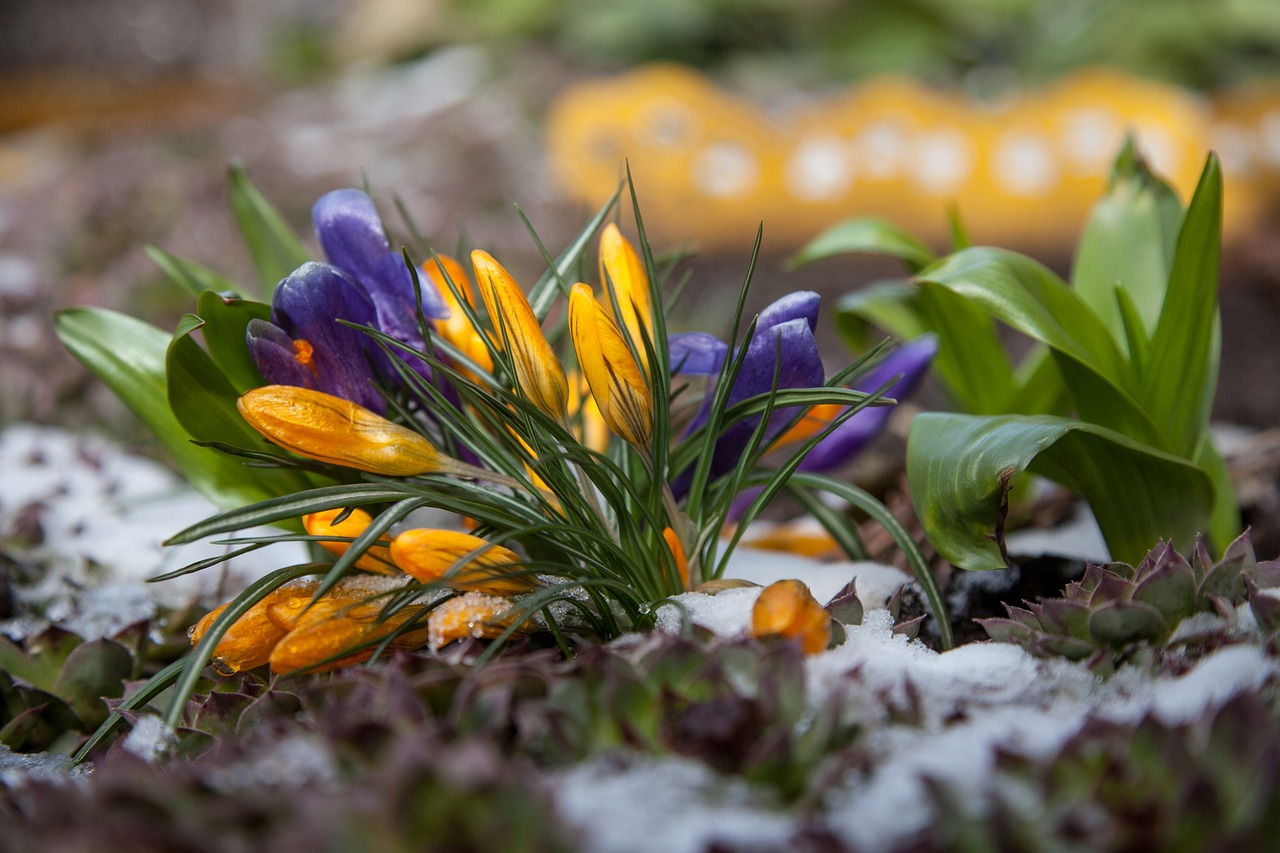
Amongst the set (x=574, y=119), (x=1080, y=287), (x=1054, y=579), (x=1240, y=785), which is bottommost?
(x=1054, y=579)

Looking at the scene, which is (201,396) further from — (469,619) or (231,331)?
(469,619)

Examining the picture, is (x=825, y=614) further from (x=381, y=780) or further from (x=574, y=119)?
(x=574, y=119)

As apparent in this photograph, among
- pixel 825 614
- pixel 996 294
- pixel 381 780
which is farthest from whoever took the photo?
pixel 996 294

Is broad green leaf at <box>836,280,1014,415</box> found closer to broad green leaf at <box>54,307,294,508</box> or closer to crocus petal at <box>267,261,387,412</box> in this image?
crocus petal at <box>267,261,387,412</box>

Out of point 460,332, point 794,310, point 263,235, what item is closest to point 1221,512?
point 794,310

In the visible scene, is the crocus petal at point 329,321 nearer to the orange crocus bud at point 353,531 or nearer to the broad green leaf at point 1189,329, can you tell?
the orange crocus bud at point 353,531

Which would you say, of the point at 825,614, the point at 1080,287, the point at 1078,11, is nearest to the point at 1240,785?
the point at 825,614

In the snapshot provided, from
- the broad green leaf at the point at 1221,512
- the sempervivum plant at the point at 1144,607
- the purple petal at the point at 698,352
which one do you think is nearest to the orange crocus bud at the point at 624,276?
the purple petal at the point at 698,352
